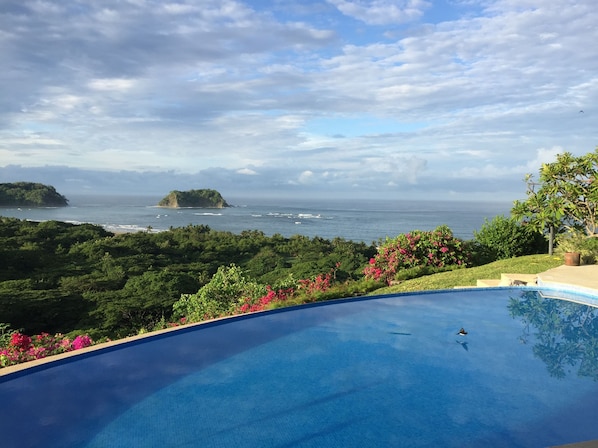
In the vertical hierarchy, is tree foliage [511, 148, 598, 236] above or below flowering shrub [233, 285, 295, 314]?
above

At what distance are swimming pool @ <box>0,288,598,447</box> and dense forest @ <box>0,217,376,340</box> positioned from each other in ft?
17.1

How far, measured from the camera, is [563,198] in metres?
14.1

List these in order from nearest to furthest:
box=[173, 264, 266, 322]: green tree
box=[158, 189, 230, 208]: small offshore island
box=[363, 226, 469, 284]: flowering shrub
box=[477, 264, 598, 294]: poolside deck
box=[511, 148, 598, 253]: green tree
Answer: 1. box=[477, 264, 598, 294]: poolside deck
2. box=[173, 264, 266, 322]: green tree
3. box=[363, 226, 469, 284]: flowering shrub
4. box=[511, 148, 598, 253]: green tree
5. box=[158, 189, 230, 208]: small offshore island

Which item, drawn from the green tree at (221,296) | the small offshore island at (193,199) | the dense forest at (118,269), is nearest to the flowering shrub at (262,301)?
the green tree at (221,296)

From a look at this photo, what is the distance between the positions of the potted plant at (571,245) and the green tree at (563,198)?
13.5 inches

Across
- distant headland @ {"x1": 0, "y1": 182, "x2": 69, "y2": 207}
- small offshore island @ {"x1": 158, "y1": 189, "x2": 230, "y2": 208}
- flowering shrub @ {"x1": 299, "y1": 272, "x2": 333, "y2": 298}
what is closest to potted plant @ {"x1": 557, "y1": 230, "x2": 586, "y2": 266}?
flowering shrub @ {"x1": 299, "y1": 272, "x2": 333, "y2": 298}

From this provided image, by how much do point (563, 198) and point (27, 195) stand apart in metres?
124

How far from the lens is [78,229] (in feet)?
155

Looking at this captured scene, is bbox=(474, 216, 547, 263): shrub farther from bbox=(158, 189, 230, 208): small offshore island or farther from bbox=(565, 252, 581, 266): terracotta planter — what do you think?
bbox=(158, 189, 230, 208): small offshore island

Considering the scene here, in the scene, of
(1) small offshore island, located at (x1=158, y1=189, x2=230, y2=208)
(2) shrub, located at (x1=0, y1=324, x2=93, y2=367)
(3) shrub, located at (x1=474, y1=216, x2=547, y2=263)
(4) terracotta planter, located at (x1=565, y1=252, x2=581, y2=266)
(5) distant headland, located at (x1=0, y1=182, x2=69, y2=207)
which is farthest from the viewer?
(1) small offshore island, located at (x1=158, y1=189, x2=230, y2=208)

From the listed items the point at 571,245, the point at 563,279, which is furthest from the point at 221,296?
the point at 571,245

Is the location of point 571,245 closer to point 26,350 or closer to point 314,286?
point 314,286

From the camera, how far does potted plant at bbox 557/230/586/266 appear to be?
11414 mm

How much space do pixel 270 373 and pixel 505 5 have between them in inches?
492
